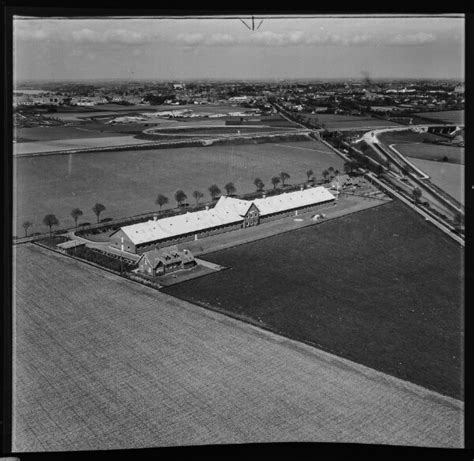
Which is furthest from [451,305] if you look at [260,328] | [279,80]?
[279,80]

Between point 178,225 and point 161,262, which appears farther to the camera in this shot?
point 178,225

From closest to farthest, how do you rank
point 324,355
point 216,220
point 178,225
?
point 324,355, point 178,225, point 216,220

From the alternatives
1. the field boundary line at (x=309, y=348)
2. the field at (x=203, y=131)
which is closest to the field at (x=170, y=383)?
the field boundary line at (x=309, y=348)

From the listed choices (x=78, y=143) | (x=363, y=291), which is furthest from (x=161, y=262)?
(x=363, y=291)

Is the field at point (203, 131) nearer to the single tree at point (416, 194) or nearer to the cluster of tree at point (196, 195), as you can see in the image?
the cluster of tree at point (196, 195)

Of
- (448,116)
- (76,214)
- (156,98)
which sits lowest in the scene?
(76,214)

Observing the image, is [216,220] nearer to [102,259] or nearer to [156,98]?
→ [102,259]
